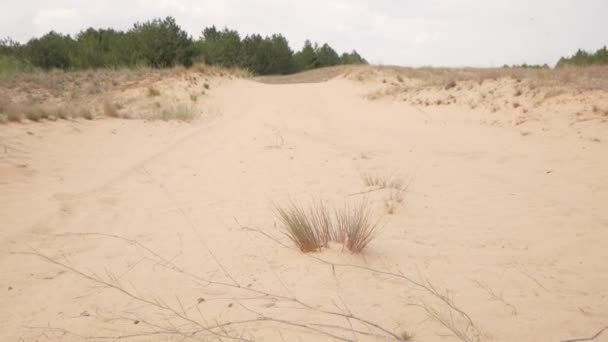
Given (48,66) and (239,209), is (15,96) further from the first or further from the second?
(48,66)

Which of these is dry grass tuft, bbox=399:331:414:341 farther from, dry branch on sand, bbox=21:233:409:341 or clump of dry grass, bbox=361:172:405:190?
clump of dry grass, bbox=361:172:405:190

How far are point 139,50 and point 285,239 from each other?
26.7m

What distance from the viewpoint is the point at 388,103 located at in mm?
11414

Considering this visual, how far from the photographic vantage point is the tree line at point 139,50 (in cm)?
2536

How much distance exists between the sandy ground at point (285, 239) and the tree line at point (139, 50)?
1267 cm

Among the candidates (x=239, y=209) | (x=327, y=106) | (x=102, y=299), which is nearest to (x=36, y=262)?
(x=102, y=299)

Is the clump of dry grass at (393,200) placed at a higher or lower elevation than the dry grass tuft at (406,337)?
higher

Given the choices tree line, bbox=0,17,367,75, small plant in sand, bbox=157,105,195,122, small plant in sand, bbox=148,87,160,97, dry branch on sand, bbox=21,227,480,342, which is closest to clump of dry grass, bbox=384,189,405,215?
dry branch on sand, bbox=21,227,480,342

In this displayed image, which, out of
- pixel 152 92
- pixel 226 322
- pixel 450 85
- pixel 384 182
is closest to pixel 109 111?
pixel 152 92

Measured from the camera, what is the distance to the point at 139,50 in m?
25.8

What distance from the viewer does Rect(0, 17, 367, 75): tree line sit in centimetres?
2536

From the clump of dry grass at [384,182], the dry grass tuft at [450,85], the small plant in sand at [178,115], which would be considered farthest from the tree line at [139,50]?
the clump of dry grass at [384,182]

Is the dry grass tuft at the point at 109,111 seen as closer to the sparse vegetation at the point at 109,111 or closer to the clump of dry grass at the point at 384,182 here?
the sparse vegetation at the point at 109,111

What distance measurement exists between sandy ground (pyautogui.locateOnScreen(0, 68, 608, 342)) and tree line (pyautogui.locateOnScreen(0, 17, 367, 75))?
41.6ft
